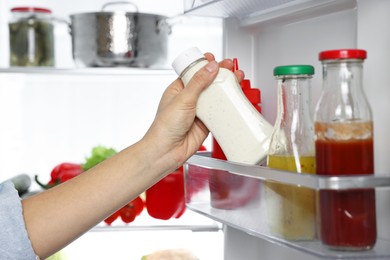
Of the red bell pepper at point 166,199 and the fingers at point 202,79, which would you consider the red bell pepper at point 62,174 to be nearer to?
the red bell pepper at point 166,199

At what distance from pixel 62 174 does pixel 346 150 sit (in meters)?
1.54

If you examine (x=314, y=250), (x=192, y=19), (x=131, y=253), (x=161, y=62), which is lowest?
(x=131, y=253)

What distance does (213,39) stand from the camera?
2.47 metres

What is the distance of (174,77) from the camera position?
2.41 meters

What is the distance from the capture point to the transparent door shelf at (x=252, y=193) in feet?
2.56

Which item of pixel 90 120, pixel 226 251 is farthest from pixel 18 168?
pixel 226 251

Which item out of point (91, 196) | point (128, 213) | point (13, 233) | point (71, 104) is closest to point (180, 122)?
point (91, 196)

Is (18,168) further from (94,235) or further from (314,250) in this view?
(314,250)

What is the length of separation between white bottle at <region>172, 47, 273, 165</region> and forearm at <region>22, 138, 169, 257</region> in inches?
6.0

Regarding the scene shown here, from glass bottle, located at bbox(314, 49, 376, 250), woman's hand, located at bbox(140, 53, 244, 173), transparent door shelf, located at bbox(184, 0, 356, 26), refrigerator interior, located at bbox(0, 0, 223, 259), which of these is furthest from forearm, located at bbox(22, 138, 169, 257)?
refrigerator interior, located at bbox(0, 0, 223, 259)

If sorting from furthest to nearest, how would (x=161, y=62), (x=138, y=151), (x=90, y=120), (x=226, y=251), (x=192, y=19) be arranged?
1. (x=90, y=120)
2. (x=192, y=19)
3. (x=161, y=62)
4. (x=226, y=251)
5. (x=138, y=151)

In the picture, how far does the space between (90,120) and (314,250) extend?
71.4 inches

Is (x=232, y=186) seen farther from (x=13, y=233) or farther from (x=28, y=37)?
(x=28, y=37)

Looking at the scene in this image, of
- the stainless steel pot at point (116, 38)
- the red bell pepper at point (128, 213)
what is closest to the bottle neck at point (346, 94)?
the stainless steel pot at point (116, 38)
